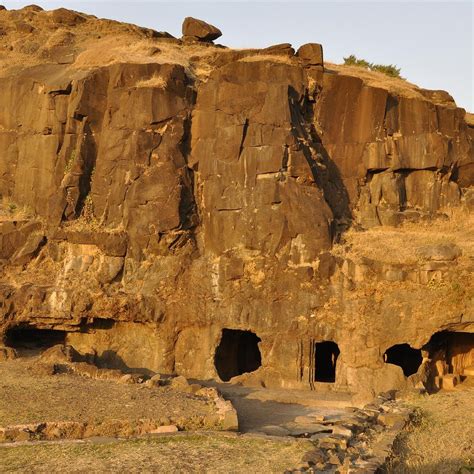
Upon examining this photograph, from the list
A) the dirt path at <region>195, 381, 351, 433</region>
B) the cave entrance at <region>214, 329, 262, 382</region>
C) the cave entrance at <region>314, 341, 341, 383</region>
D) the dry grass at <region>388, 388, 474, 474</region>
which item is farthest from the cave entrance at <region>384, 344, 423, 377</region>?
the dry grass at <region>388, 388, 474, 474</region>

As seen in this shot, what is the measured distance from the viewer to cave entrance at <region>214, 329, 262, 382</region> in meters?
27.9

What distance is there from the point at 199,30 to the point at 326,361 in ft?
57.1

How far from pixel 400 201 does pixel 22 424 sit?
1952cm

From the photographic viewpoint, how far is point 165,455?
14.7 meters

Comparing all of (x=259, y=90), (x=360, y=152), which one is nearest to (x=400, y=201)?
(x=360, y=152)

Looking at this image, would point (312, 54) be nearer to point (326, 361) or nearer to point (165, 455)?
point (326, 361)

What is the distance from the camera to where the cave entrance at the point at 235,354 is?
27.9m

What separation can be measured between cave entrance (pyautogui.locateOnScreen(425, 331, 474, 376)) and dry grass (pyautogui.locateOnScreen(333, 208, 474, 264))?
3591 mm

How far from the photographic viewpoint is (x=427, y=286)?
2538 cm

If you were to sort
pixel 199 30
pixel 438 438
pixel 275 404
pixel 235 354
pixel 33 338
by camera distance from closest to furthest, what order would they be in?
pixel 438 438 → pixel 275 404 → pixel 235 354 → pixel 33 338 → pixel 199 30

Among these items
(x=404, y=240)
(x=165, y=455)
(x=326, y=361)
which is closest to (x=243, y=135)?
(x=404, y=240)

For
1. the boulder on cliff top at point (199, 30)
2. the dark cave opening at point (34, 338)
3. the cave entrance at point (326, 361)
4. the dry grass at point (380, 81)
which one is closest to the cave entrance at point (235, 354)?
the cave entrance at point (326, 361)

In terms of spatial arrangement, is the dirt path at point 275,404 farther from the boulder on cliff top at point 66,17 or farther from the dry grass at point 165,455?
the boulder on cliff top at point 66,17

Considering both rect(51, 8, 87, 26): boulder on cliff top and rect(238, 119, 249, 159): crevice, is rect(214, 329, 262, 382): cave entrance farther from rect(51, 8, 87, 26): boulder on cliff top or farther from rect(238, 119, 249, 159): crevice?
rect(51, 8, 87, 26): boulder on cliff top
